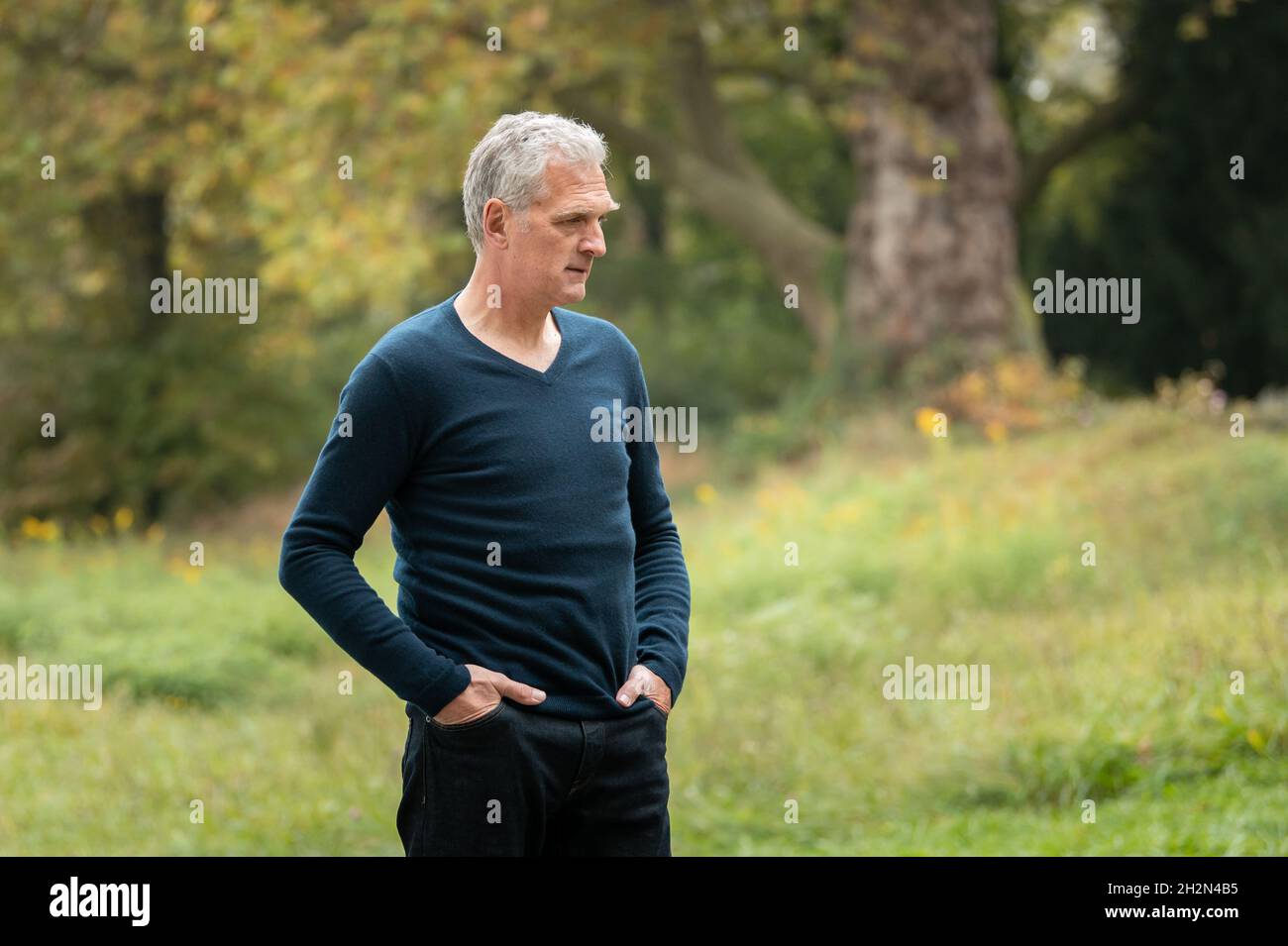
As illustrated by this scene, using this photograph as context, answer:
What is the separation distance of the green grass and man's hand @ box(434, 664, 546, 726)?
296 centimetres

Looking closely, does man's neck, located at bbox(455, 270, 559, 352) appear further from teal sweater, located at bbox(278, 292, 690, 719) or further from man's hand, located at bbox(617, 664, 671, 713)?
man's hand, located at bbox(617, 664, 671, 713)

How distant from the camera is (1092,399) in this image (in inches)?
525

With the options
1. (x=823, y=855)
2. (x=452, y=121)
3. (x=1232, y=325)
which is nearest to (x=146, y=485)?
(x=452, y=121)

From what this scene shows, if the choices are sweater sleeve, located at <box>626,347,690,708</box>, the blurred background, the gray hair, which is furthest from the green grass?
the gray hair

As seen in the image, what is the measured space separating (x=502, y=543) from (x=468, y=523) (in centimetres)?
8

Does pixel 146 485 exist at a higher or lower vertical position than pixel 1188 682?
higher

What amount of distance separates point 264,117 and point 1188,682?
10.0 metres

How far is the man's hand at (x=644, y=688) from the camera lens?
10.0 ft

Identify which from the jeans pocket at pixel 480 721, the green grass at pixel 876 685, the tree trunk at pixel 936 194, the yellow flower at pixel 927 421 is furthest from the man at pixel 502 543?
the tree trunk at pixel 936 194

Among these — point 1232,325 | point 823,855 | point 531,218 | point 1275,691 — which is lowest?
point 823,855

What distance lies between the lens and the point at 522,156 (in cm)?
296

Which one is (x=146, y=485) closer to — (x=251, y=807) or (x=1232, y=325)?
(x=251, y=807)

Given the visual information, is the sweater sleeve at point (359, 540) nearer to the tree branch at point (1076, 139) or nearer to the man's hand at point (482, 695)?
the man's hand at point (482, 695)

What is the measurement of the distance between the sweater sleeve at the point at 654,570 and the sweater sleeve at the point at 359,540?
533 millimetres
